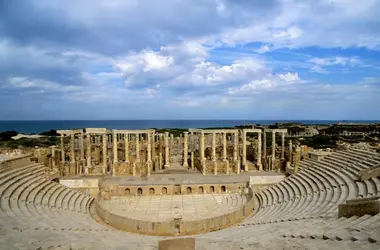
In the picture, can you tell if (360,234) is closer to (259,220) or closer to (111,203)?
(259,220)

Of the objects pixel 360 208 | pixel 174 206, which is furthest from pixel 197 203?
pixel 360 208

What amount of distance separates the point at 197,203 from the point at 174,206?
164 cm

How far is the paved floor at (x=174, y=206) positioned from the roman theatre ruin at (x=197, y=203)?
0.22 ft

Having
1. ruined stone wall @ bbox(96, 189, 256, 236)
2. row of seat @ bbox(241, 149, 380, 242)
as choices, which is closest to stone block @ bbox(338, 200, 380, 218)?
row of seat @ bbox(241, 149, 380, 242)

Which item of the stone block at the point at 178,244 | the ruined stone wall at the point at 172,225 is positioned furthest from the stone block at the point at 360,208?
the stone block at the point at 178,244

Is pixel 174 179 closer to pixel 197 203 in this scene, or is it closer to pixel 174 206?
pixel 197 203

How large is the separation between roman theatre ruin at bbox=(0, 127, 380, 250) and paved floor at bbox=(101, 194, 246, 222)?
7 centimetres

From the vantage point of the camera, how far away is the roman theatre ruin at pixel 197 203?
32.9ft

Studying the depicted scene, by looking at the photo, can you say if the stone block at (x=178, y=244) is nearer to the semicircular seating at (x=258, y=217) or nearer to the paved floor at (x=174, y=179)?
the semicircular seating at (x=258, y=217)

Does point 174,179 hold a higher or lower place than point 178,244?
lower

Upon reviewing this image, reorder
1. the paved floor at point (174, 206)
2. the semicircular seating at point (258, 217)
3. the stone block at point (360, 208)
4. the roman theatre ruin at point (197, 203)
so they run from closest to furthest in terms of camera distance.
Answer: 1. the semicircular seating at point (258, 217)
2. the roman theatre ruin at point (197, 203)
3. the stone block at point (360, 208)
4. the paved floor at point (174, 206)

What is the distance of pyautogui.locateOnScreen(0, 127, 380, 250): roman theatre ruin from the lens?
10.0 meters

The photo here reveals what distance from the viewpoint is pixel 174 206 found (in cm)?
1980

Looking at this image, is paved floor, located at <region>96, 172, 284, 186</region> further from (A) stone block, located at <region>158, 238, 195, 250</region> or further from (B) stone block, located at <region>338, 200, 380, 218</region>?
(A) stone block, located at <region>158, 238, 195, 250</region>
